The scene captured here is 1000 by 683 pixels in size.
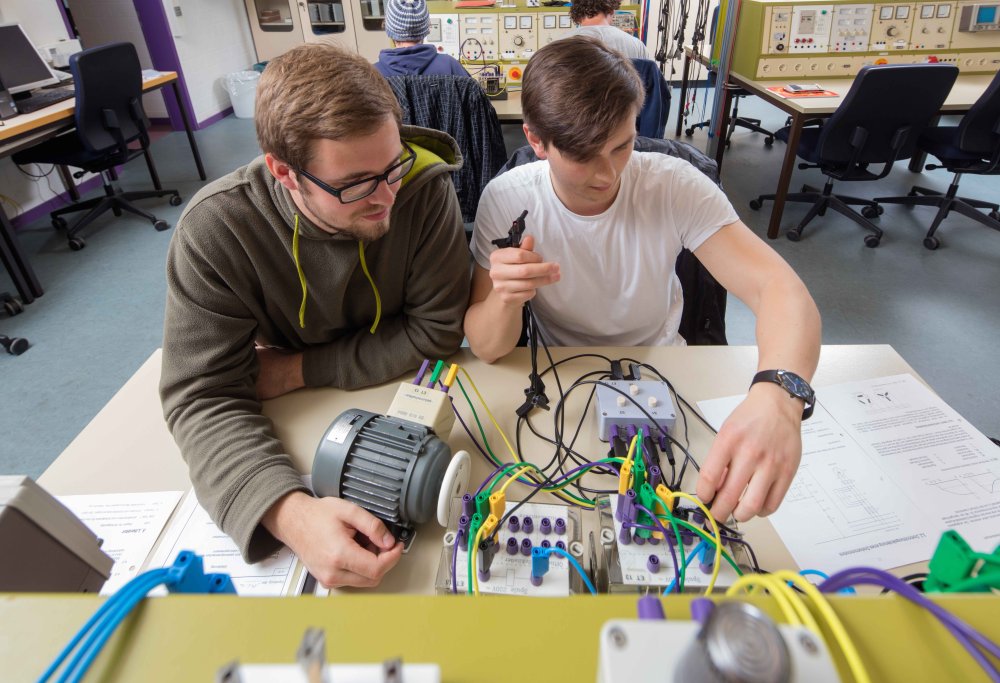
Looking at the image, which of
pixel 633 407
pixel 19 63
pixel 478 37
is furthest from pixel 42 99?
pixel 633 407

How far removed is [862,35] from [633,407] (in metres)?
3.72

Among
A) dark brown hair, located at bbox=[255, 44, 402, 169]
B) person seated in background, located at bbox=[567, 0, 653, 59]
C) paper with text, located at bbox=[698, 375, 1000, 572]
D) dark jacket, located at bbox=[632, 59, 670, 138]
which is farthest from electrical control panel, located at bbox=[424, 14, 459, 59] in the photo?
paper with text, located at bbox=[698, 375, 1000, 572]

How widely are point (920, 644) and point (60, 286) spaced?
12.5 ft

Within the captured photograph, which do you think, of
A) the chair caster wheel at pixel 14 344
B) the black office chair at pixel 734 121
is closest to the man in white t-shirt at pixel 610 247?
the chair caster wheel at pixel 14 344

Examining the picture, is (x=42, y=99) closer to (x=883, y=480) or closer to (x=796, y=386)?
(x=796, y=386)

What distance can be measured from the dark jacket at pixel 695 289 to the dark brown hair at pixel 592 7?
6.42 ft

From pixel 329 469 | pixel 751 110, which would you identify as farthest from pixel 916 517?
pixel 751 110

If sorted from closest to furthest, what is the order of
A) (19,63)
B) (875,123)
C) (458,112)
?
(458,112) < (875,123) < (19,63)

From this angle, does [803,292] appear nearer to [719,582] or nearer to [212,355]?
[719,582]

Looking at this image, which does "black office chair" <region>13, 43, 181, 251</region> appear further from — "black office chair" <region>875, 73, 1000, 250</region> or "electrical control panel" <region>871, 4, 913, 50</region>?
"black office chair" <region>875, 73, 1000, 250</region>

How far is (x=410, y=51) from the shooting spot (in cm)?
255

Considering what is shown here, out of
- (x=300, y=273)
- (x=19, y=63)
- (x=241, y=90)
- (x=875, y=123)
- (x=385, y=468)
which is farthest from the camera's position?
(x=241, y=90)

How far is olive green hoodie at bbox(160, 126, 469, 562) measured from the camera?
2.92 ft

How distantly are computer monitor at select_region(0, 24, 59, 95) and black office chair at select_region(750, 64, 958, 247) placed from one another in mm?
4377
